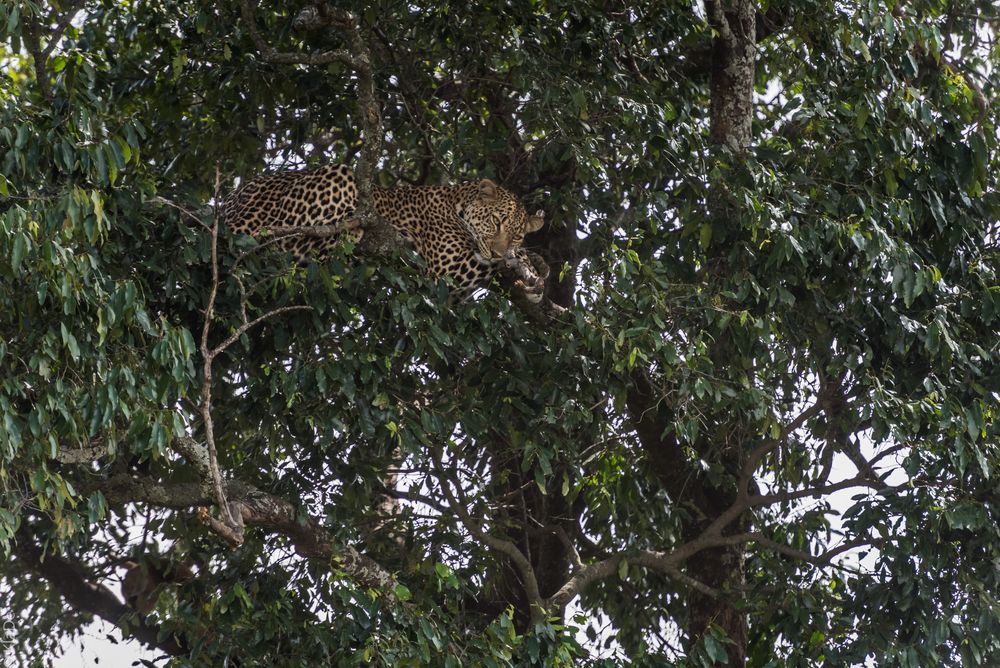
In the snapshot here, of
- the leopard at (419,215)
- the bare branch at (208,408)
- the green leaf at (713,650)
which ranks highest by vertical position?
the leopard at (419,215)

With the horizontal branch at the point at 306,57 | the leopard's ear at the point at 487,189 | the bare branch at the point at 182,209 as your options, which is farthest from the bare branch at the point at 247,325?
the leopard's ear at the point at 487,189

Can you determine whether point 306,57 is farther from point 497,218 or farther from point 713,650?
point 713,650

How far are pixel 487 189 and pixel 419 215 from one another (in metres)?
0.43

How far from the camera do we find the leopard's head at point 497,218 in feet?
27.6

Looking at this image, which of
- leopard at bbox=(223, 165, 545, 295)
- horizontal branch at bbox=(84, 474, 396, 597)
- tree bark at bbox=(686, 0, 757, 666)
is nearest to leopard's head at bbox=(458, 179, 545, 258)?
leopard at bbox=(223, 165, 545, 295)

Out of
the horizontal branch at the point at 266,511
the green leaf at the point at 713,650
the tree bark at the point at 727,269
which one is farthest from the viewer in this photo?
the tree bark at the point at 727,269

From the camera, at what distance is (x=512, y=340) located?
730 cm

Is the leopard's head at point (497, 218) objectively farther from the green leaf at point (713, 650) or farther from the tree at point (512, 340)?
the green leaf at point (713, 650)

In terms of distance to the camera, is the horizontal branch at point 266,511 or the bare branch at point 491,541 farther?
the bare branch at point 491,541

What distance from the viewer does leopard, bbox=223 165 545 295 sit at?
7863 millimetres

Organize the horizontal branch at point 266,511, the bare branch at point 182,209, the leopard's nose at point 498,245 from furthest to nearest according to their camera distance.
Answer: the leopard's nose at point 498,245 → the horizontal branch at point 266,511 → the bare branch at point 182,209

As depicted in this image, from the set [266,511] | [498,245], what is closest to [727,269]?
[498,245]

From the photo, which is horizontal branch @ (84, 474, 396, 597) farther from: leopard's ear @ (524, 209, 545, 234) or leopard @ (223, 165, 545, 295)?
leopard's ear @ (524, 209, 545, 234)

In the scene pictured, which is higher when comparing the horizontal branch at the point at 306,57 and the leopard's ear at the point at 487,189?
the leopard's ear at the point at 487,189
